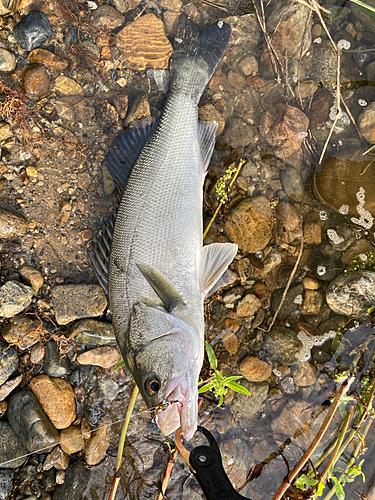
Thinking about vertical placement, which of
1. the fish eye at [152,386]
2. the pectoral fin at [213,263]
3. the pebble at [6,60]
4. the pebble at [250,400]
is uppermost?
the pebble at [6,60]

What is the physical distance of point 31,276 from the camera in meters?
3.07

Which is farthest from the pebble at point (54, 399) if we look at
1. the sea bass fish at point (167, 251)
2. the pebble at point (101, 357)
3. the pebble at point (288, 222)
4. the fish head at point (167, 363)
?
the pebble at point (288, 222)

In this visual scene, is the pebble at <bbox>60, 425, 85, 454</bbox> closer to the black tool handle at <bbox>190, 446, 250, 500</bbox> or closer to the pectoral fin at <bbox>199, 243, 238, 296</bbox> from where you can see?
the black tool handle at <bbox>190, 446, 250, 500</bbox>

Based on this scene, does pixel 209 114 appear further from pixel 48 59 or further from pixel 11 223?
pixel 11 223

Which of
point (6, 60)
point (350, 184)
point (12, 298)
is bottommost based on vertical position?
point (12, 298)

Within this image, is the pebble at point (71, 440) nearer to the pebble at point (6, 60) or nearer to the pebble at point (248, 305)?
the pebble at point (248, 305)

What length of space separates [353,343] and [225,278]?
1.50 meters

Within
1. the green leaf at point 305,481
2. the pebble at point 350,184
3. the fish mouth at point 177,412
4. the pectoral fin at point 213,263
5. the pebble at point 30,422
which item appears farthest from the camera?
the pebble at point 350,184

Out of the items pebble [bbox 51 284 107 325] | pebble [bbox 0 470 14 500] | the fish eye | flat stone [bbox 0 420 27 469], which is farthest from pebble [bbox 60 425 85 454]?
the fish eye

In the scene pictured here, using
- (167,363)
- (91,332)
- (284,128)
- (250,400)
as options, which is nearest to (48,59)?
(284,128)

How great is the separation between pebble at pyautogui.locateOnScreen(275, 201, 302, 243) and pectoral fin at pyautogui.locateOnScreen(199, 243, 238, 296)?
789 millimetres

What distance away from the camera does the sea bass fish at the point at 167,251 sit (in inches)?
86.5

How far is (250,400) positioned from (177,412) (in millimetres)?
1454

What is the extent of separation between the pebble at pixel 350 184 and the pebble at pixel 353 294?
544 mm
